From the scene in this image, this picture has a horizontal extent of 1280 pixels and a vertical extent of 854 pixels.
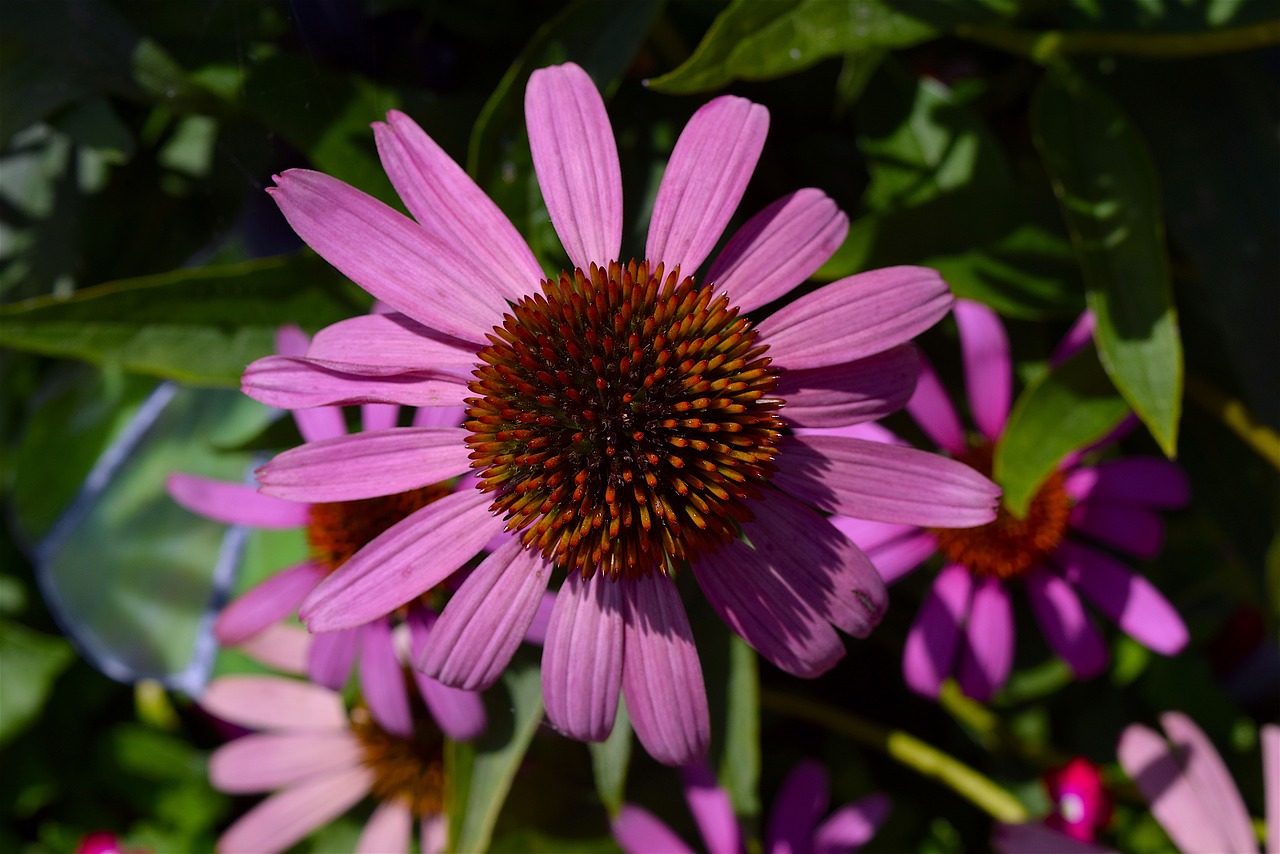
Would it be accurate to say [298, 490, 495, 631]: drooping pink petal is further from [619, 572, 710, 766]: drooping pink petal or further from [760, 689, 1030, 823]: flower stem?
[760, 689, 1030, 823]: flower stem

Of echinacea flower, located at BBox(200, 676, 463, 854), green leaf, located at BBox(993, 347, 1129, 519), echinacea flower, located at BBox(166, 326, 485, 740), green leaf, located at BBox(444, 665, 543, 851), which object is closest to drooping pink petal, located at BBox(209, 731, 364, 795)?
echinacea flower, located at BBox(200, 676, 463, 854)

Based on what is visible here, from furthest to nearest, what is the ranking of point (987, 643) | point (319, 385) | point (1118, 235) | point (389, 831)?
point (389, 831) → point (987, 643) → point (1118, 235) → point (319, 385)

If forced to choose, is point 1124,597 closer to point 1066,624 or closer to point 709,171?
point 1066,624

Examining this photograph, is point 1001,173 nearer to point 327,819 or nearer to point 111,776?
point 327,819

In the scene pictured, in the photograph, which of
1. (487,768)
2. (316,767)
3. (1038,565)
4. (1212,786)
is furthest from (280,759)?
(1212,786)

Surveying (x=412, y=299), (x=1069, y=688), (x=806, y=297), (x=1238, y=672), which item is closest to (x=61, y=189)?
(x=412, y=299)

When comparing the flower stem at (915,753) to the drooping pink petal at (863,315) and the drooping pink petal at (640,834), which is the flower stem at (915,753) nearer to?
the drooping pink petal at (640,834)
